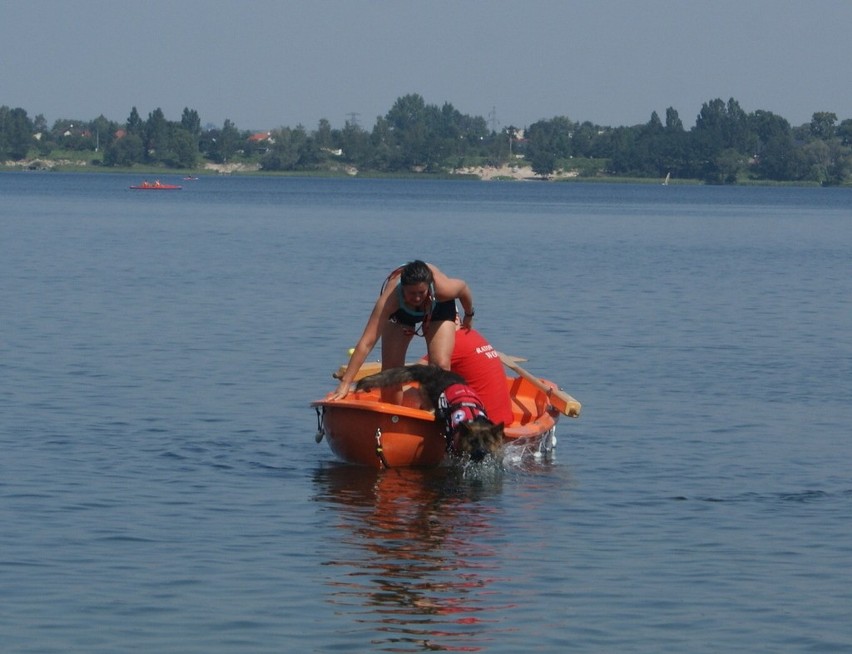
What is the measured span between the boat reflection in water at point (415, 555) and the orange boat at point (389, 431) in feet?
0.57

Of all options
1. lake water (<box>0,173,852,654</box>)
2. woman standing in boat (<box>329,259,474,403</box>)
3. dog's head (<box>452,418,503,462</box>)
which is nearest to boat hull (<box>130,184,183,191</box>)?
lake water (<box>0,173,852,654</box>)

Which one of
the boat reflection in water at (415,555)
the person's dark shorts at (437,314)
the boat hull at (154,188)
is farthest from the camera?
the boat hull at (154,188)

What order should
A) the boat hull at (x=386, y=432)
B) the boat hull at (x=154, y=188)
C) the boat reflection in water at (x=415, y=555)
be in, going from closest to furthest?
the boat reflection in water at (x=415, y=555) < the boat hull at (x=386, y=432) < the boat hull at (x=154, y=188)

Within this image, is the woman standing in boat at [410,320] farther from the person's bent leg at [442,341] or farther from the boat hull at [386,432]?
the boat hull at [386,432]

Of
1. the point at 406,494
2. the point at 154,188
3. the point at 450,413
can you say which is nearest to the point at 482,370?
the point at 450,413

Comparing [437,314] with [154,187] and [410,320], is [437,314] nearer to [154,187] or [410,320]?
[410,320]

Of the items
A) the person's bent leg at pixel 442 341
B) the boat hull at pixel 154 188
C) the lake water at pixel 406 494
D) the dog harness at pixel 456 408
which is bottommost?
the boat hull at pixel 154 188

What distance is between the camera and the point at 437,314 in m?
14.8

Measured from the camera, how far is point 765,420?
60.5 ft

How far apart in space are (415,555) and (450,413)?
96.1 inches

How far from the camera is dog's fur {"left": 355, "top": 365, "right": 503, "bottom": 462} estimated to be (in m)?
14.0

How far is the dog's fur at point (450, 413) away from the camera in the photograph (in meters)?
14.0

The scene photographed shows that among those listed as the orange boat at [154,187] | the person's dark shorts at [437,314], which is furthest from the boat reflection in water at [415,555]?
the orange boat at [154,187]

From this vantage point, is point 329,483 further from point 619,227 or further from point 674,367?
point 619,227
